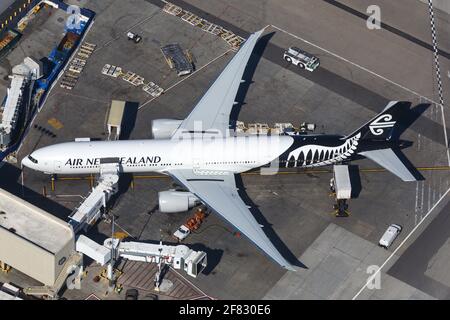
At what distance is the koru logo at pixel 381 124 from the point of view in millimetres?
100812

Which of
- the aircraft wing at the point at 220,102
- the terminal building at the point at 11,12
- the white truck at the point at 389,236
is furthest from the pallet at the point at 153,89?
the white truck at the point at 389,236

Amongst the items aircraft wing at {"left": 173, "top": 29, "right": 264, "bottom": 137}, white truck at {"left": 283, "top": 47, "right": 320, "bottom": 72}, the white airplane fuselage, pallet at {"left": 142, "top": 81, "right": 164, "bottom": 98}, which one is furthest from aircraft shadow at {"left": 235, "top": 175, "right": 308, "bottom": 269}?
white truck at {"left": 283, "top": 47, "right": 320, "bottom": 72}

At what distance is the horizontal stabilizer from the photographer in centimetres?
9955

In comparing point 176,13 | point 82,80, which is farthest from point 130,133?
point 176,13

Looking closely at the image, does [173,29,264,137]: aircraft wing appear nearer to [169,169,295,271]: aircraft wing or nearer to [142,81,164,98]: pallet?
[169,169,295,271]: aircraft wing

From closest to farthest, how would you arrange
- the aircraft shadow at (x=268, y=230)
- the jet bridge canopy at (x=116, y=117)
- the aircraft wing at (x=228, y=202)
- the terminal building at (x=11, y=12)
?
1. the aircraft wing at (x=228, y=202)
2. the aircraft shadow at (x=268, y=230)
3. the jet bridge canopy at (x=116, y=117)
4. the terminal building at (x=11, y=12)

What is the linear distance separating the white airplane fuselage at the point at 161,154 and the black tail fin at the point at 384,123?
843 cm

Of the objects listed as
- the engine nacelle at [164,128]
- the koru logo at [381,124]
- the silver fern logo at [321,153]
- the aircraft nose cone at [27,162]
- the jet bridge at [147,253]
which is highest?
the koru logo at [381,124]

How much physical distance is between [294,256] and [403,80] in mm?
33573

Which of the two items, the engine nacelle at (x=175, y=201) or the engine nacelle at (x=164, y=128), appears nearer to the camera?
the engine nacelle at (x=175, y=201)

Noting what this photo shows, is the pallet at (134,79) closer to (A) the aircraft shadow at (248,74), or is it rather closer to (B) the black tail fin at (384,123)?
(A) the aircraft shadow at (248,74)

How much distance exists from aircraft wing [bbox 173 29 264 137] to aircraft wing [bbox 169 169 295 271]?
6.23 m
